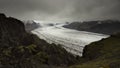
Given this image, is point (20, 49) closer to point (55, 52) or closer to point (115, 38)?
point (55, 52)

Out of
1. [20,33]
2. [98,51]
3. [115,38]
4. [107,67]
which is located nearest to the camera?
[107,67]

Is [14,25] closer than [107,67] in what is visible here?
No

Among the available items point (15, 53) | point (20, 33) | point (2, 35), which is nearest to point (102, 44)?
point (15, 53)

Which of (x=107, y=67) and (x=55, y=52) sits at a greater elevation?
A: (x=107, y=67)

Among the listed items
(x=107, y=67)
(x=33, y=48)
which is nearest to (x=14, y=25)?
(x=33, y=48)

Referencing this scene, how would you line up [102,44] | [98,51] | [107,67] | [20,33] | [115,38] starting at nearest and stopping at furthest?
[107,67], [98,51], [102,44], [115,38], [20,33]

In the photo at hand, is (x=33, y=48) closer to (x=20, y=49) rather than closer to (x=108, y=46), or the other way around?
(x=20, y=49)
